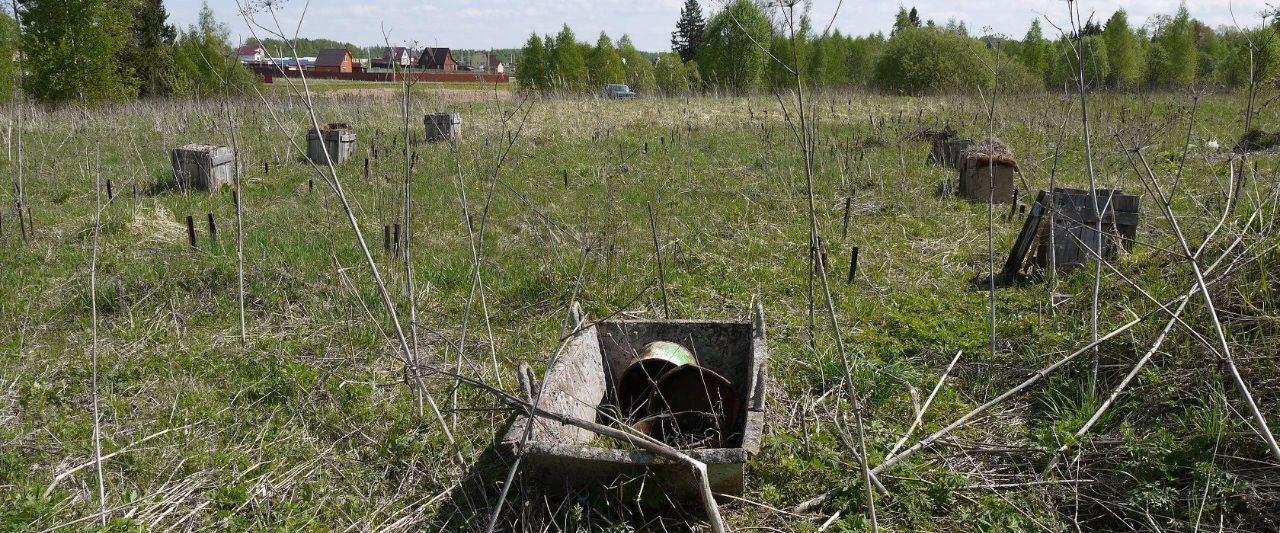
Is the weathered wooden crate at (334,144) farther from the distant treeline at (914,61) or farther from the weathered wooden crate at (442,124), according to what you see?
the distant treeline at (914,61)

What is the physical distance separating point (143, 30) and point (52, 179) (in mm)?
25304

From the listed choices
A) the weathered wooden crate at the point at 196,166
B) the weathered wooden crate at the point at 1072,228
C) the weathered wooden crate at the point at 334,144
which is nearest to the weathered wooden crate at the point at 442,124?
the weathered wooden crate at the point at 334,144

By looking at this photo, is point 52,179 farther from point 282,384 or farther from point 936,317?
point 936,317

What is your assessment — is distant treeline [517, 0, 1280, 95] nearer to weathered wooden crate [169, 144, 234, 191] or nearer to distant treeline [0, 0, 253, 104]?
weathered wooden crate [169, 144, 234, 191]

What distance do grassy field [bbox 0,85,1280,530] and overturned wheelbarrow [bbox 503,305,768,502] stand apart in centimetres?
15

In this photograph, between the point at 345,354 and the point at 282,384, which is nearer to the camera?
the point at 282,384

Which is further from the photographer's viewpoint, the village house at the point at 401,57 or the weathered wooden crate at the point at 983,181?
the weathered wooden crate at the point at 983,181

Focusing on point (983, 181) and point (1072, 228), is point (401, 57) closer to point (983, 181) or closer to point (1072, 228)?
point (1072, 228)

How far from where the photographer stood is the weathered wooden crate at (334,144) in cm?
1000

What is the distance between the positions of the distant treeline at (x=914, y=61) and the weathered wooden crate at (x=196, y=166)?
24.9ft

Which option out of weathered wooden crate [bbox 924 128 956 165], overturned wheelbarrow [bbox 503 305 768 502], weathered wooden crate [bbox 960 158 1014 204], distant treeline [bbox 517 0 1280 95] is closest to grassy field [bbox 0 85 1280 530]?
overturned wheelbarrow [bbox 503 305 768 502]

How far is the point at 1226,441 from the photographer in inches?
115

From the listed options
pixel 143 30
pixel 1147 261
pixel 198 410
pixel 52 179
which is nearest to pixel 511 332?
pixel 198 410

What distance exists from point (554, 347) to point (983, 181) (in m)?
5.21
